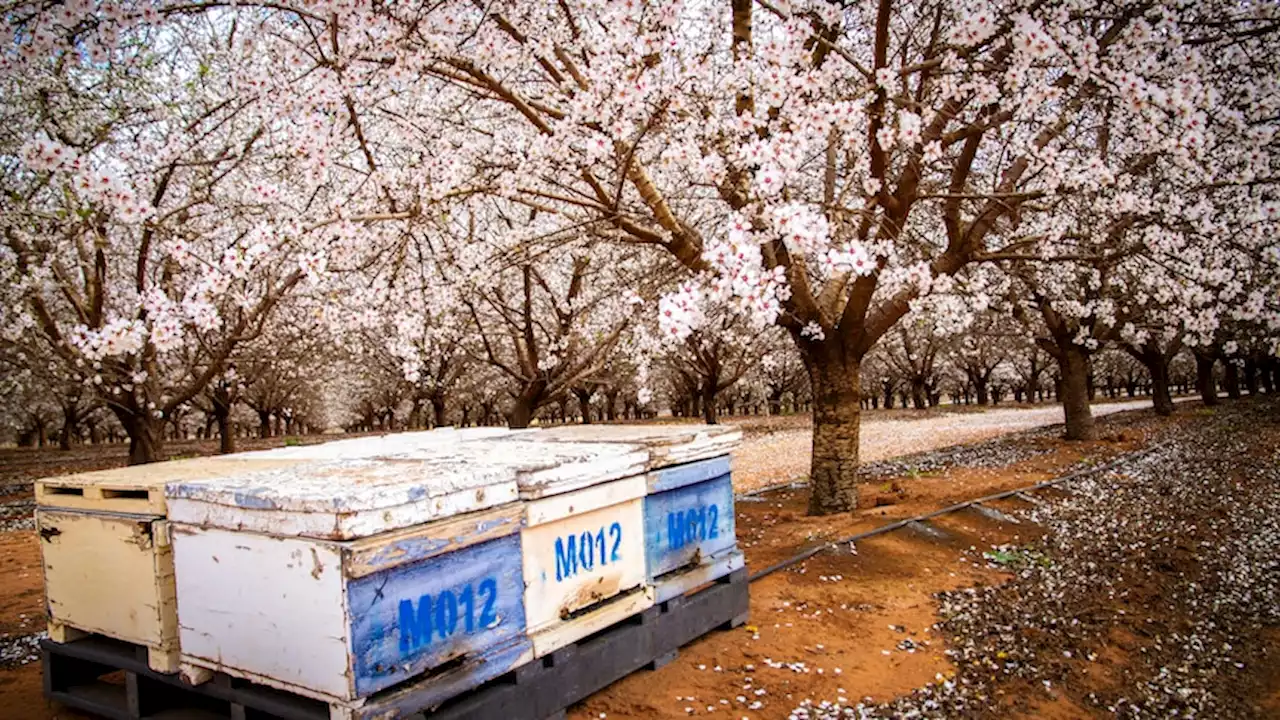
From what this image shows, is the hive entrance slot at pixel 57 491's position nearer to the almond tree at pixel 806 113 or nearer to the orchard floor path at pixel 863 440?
the almond tree at pixel 806 113

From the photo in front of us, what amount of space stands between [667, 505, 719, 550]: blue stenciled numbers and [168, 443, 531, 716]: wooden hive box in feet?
5.06

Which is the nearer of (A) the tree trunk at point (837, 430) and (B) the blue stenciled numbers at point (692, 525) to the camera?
(B) the blue stenciled numbers at point (692, 525)

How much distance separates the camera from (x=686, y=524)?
5.74 meters

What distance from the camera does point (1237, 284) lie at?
44.2 feet

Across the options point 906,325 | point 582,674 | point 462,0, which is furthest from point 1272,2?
point 906,325

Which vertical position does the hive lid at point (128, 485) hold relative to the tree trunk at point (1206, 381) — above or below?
above

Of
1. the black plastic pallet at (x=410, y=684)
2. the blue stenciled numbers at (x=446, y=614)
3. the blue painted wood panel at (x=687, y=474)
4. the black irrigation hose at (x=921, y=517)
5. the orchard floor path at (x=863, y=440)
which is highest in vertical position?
the blue painted wood panel at (x=687, y=474)

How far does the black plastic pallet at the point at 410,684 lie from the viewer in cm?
391

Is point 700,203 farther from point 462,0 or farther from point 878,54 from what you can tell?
point 462,0

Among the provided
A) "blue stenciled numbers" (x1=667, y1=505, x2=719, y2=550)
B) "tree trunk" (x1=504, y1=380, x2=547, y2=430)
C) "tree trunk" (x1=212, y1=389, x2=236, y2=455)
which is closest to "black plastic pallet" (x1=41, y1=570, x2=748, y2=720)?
"blue stenciled numbers" (x1=667, y1=505, x2=719, y2=550)

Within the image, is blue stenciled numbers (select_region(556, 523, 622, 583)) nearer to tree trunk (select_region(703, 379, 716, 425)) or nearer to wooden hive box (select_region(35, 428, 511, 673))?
wooden hive box (select_region(35, 428, 511, 673))

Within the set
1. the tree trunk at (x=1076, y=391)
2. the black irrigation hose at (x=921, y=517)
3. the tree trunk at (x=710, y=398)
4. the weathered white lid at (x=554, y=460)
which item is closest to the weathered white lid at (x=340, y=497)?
the weathered white lid at (x=554, y=460)

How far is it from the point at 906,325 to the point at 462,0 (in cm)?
2254

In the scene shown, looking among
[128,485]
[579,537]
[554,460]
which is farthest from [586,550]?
[128,485]
